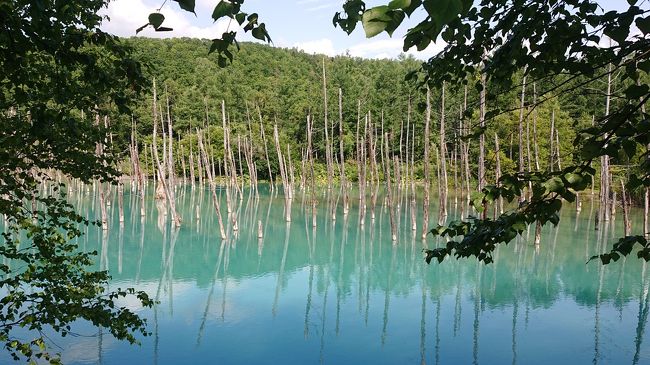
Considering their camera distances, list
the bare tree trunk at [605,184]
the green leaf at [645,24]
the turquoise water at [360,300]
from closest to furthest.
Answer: the green leaf at [645,24] → the turquoise water at [360,300] → the bare tree trunk at [605,184]

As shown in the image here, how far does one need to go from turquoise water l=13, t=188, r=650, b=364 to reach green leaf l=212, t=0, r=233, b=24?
22.9 ft

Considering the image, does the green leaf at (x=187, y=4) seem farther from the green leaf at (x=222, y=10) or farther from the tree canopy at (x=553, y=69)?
the tree canopy at (x=553, y=69)

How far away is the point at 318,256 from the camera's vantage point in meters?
18.9

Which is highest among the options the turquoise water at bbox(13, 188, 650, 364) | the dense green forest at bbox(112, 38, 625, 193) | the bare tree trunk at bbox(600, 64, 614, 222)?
the dense green forest at bbox(112, 38, 625, 193)

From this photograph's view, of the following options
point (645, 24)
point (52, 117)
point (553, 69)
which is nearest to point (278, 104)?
point (52, 117)

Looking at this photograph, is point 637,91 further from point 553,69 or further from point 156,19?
point 156,19

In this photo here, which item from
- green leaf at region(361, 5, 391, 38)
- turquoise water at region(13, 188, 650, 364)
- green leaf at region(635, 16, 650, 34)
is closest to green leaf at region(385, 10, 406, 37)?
green leaf at region(361, 5, 391, 38)

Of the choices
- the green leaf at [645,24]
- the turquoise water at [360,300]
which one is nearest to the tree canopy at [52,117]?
the green leaf at [645,24]

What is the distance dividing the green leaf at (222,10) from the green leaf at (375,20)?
1.55 ft

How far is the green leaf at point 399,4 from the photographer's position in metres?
0.87

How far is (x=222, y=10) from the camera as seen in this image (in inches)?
50.3

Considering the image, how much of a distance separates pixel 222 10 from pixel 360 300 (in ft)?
42.1

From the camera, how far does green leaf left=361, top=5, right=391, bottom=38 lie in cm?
95

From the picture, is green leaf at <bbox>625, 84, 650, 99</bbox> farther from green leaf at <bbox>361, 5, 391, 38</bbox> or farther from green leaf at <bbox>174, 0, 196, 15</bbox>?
green leaf at <bbox>174, 0, 196, 15</bbox>
